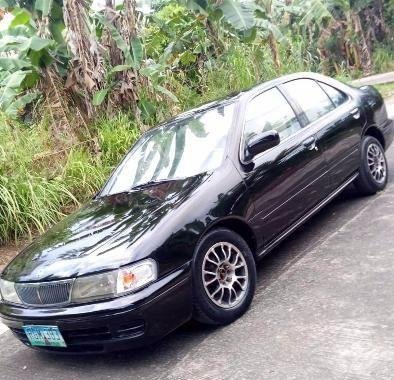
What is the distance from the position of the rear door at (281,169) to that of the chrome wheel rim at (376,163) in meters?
1.01

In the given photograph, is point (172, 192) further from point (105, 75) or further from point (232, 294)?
point (105, 75)

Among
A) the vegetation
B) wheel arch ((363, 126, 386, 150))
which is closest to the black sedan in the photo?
wheel arch ((363, 126, 386, 150))

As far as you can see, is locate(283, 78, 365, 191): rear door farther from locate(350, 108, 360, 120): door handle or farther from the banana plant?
the banana plant

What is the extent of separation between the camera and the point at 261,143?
14.5 ft

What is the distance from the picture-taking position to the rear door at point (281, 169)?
14.5ft

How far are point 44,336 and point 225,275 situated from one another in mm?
1303

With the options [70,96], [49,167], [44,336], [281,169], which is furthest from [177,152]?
[70,96]

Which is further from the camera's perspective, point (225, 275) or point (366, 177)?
point (366, 177)

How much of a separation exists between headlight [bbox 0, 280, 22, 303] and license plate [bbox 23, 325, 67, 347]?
10.0 inches

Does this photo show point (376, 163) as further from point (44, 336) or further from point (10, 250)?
point (10, 250)

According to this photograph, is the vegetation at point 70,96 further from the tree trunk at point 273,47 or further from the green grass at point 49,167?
the tree trunk at point 273,47

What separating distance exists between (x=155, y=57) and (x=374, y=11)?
17163 millimetres

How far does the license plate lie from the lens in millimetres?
3541

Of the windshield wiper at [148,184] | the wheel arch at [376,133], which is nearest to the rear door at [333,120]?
the wheel arch at [376,133]
